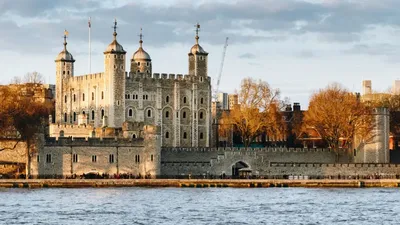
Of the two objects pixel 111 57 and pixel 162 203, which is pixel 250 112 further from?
pixel 162 203

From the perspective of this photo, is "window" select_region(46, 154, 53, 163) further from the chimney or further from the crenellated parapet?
the chimney

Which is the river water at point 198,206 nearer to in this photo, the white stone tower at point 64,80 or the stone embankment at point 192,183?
the stone embankment at point 192,183

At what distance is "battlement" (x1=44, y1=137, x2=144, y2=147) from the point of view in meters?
115

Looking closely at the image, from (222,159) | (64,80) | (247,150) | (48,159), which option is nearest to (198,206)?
(48,159)

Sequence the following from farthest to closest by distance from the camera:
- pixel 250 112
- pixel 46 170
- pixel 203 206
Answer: pixel 250 112, pixel 46 170, pixel 203 206

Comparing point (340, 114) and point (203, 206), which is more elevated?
point (340, 114)

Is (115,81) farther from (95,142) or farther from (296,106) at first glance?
(296,106)

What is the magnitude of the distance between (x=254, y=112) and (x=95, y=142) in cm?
2622

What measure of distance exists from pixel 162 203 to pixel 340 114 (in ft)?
137

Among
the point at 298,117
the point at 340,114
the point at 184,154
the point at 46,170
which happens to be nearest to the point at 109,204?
the point at 46,170

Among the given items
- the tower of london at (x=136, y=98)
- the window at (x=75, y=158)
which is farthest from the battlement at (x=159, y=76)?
the window at (x=75, y=158)

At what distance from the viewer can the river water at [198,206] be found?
271ft

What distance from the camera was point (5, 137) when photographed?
116188 millimetres

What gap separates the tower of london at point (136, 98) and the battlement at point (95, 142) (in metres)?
7.10
